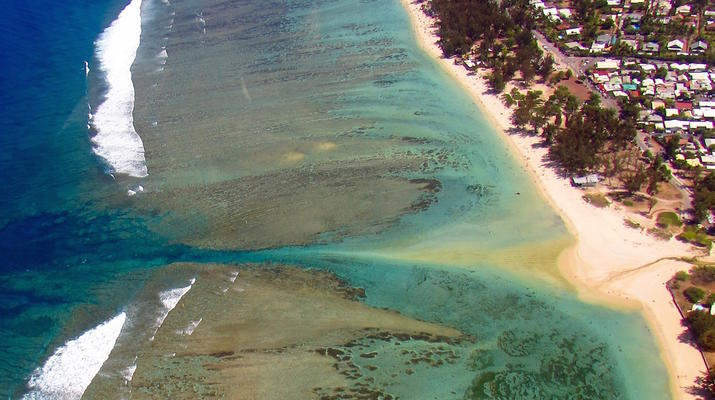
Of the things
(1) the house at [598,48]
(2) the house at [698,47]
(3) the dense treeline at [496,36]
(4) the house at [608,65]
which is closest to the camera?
(4) the house at [608,65]

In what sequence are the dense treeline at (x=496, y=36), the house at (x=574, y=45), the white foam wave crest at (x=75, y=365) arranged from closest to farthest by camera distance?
the white foam wave crest at (x=75, y=365)
the dense treeline at (x=496, y=36)
the house at (x=574, y=45)

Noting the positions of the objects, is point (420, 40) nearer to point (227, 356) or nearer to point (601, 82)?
point (601, 82)

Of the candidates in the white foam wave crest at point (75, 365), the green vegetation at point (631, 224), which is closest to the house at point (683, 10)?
the green vegetation at point (631, 224)

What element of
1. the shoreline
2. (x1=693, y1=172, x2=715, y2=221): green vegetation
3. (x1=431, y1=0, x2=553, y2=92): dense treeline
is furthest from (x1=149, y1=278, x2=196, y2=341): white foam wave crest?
(x1=431, y1=0, x2=553, y2=92): dense treeline

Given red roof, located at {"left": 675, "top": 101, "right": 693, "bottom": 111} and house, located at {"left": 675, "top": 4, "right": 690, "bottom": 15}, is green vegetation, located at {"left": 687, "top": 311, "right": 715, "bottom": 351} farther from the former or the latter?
house, located at {"left": 675, "top": 4, "right": 690, "bottom": 15}

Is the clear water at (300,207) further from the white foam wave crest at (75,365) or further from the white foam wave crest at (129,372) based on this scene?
the white foam wave crest at (129,372)

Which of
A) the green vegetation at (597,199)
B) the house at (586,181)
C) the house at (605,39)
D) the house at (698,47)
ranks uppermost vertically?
the house at (605,39)

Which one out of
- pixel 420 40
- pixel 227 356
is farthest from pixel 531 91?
pixel 227 356

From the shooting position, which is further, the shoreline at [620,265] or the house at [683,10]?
the house at [683,10]
